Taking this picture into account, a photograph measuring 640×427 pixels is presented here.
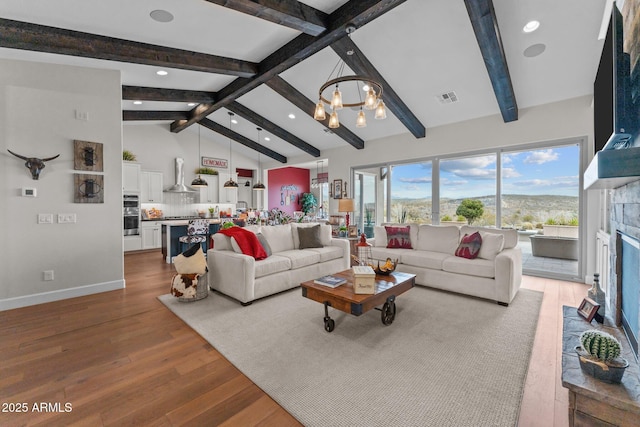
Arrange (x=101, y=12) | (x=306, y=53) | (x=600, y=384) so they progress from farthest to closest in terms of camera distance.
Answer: (x=306, y=53), (x=101, y=12), (x=600, y=384)

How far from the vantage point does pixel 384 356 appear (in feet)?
7.73

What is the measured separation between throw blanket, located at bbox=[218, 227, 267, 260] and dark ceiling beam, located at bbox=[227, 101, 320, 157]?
13.4 feet

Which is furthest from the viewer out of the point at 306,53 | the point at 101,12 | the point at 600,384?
the point at 306,53

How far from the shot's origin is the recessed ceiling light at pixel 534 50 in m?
3.71

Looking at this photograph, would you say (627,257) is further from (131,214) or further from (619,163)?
(131,214)

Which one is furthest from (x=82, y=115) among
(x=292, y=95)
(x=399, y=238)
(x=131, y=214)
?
(x=399, y=238)

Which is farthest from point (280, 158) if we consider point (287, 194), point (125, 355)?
point (125, 355)

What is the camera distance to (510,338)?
2.68m

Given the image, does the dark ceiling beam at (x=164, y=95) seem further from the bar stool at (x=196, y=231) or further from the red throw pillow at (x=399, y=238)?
the red throw pillow at (x=399, y=238)

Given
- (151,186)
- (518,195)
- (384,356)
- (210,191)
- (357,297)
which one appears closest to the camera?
(384,356)

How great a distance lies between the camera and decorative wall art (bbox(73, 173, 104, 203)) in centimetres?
394

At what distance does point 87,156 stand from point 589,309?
18.9 feet

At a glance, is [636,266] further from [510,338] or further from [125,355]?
[125,355]

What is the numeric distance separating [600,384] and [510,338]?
1351mm
